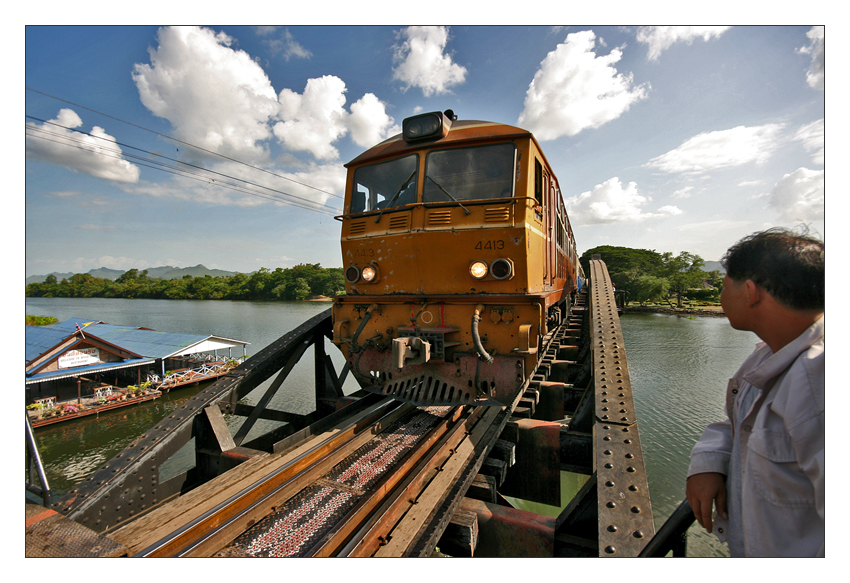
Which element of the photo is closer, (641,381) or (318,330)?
(318,330)

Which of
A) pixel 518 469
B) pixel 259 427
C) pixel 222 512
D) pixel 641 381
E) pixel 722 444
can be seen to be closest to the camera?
pixel 722 444

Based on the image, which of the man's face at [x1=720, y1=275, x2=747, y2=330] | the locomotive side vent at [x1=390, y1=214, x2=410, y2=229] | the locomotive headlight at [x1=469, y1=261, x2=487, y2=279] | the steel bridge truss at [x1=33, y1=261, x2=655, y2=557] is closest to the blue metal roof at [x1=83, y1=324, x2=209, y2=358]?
the steel bridge truss at [x1=33, y1=261, x2=655, y2=557]

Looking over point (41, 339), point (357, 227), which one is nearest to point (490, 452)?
point (357, 227)

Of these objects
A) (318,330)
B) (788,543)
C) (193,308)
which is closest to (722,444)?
(788,543)

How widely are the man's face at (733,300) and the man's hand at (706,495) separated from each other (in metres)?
0.63

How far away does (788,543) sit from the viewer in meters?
1.26

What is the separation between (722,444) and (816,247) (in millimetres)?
836

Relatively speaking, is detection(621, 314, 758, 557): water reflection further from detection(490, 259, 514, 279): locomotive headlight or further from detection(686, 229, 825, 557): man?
detection(686, 229, 825, 557): man

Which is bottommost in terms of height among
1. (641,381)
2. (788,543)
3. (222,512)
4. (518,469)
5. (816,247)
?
(641,381)

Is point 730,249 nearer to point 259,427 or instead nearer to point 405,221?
point 405,221

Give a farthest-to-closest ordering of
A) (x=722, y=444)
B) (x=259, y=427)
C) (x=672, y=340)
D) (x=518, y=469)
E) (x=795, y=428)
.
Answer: (x=672, y=340), (x=259, y=427), (x=518, y=469), (x=722, y=444), (x=795, y=428)

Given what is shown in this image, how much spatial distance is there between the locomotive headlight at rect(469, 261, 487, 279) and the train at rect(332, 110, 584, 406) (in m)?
0.01

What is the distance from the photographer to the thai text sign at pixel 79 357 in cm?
1630

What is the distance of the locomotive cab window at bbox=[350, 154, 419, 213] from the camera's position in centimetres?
474
